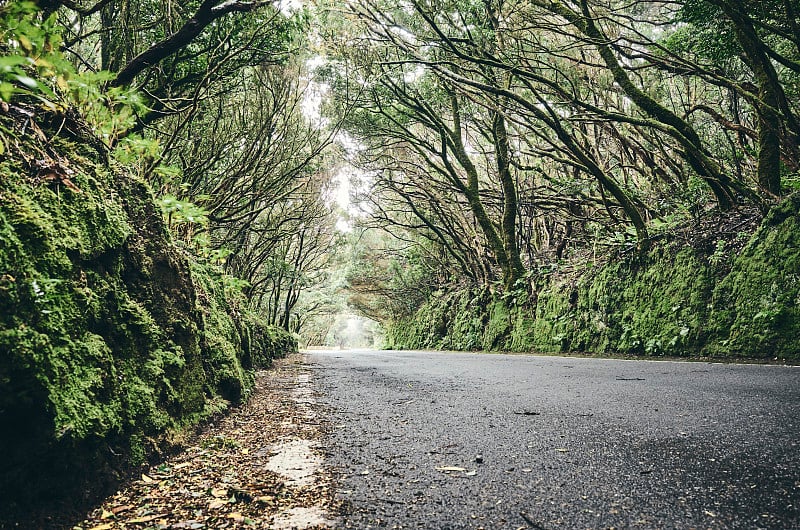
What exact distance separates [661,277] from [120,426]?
8.54 metres

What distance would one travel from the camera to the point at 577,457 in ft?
7.11

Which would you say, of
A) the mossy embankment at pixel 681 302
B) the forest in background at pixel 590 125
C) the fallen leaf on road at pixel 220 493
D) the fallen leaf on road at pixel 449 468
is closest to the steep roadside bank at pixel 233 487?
the fallen leaf on road at pixel 220 493

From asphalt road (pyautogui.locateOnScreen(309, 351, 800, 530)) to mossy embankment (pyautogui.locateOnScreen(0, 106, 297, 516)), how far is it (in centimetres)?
93

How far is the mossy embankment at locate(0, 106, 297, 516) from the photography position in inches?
59.7

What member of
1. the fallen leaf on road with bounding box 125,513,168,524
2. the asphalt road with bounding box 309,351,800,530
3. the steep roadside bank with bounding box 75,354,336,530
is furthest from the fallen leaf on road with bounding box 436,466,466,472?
the fallen leaf on road with bounding box 125,513,168,524

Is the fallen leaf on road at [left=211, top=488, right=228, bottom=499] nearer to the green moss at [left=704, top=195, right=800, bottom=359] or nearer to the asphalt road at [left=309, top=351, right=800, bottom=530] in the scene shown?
the asphalt road at [left=309, top=351, right=800, bottom=530]

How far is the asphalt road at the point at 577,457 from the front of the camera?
158cm

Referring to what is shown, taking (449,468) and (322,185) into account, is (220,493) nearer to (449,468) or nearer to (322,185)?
(449,468)

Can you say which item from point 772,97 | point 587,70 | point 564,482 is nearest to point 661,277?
point 772,97

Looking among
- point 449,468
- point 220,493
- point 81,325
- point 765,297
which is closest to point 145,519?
point 220,493

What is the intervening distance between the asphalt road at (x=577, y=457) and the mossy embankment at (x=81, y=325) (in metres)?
0.93

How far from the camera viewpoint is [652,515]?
154 centimetres

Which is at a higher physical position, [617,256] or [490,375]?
[617,256]

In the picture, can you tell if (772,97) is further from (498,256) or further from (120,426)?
(120,426)
